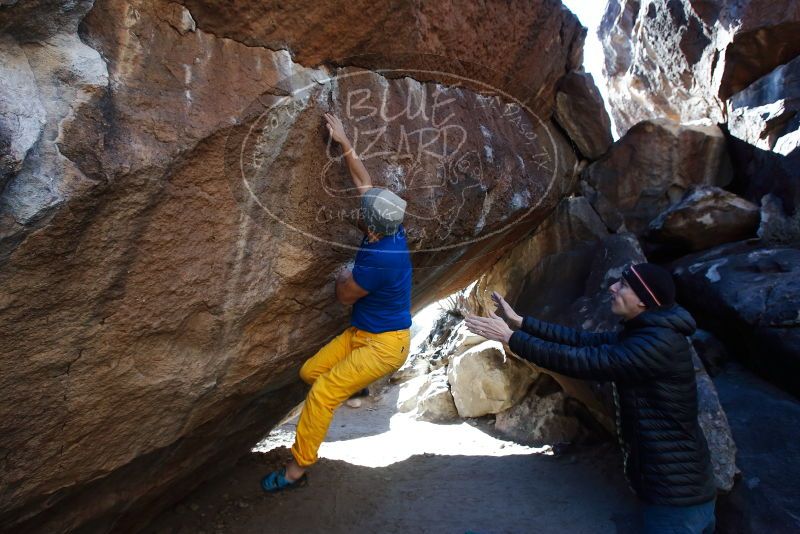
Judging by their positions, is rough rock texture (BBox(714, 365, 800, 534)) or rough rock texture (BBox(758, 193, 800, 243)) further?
rough rock texture (BBox(758, 193, 800, 243))

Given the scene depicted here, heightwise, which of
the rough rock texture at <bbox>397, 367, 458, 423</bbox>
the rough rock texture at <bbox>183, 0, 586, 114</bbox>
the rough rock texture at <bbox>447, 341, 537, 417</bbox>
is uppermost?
the rough rock texture at <bbox>183, 0, 586, 114</bbox>

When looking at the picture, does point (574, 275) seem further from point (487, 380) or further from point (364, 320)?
point (364, 320)

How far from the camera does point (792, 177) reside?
481 centimetres

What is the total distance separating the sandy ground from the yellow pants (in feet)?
3.49

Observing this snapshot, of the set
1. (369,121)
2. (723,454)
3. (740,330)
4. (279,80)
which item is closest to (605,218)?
(740,330)

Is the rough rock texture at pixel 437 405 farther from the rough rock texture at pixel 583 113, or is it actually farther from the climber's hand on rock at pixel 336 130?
the climber's hand on rock at pixel 336 130

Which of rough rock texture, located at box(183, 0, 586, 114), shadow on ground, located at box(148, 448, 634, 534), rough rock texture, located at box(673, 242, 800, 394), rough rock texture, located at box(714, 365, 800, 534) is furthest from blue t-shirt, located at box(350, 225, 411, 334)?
rough rock texture, located at box(673, 242, 800, 394)

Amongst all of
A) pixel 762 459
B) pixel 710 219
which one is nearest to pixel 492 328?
pixel 762 459

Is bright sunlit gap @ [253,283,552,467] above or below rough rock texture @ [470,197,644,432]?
below

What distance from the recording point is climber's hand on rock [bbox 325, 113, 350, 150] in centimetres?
290

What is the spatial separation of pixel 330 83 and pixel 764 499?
3.47m

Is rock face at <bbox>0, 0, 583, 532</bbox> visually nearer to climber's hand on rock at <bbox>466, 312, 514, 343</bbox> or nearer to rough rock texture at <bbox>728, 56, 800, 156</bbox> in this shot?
climber's hand on rock at <bbox>466, 312, 514, 343</bbox>

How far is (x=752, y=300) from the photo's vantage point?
13.8ft

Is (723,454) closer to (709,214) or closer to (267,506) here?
(709,214)
